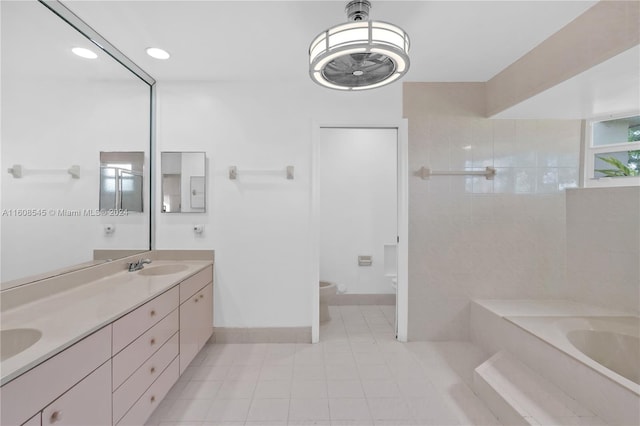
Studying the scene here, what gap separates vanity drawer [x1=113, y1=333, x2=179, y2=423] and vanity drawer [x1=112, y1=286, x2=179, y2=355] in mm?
190

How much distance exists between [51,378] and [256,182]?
6.14 ft

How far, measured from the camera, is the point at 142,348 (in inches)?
57.6

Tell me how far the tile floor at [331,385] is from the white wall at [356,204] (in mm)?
1048

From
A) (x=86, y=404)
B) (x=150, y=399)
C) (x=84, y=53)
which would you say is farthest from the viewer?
(x=84, y=53)

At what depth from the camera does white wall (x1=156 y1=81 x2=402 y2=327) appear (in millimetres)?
2555

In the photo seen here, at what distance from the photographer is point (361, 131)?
3.68 m

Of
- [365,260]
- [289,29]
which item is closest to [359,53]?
[289,29]

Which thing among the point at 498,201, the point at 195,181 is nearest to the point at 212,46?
→ the point at 195,181

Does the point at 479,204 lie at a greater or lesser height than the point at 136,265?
greater

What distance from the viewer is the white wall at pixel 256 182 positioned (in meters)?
2.55

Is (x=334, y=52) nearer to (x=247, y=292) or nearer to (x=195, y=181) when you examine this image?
(x=195, y=181)

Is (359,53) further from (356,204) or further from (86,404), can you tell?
(356,204)

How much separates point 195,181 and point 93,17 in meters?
1.27

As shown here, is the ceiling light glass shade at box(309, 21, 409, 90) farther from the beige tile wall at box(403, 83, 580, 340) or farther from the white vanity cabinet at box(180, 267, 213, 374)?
the white vanity cabinet at box(180, 267, 213, 374)
